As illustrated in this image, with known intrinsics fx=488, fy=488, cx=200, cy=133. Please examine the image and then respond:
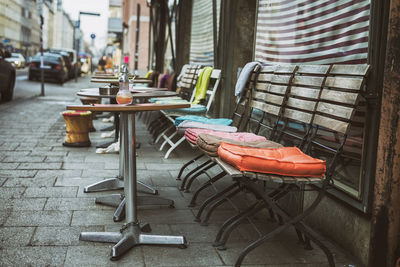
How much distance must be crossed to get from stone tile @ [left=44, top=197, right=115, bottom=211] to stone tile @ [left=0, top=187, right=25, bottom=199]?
327mm

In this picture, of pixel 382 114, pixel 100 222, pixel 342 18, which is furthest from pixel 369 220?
pixel 100 222

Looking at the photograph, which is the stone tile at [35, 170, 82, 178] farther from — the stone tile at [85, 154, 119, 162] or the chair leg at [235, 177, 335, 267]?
the chair leg at [235, 177, 335, 267]

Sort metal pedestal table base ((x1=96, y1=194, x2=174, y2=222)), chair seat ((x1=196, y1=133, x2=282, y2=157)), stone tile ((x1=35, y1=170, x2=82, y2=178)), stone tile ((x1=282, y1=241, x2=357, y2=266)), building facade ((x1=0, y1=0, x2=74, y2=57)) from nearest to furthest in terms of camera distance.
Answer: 1. stone tile ((x1=282, y1=241, x2=357, y2=266))
2. chair seat ((x1=196, y1=133, x2=282, y2=157))
3. metal pedestal table base ((x1=96, y1=194, x2=174, y2=222))
4. stone tile ((x1=35, y1=170, x2=82, y2=178))
5. building facade ((x1=0, y1=0, x2=74, y2=57))

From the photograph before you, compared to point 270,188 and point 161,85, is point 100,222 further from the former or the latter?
point 161,85

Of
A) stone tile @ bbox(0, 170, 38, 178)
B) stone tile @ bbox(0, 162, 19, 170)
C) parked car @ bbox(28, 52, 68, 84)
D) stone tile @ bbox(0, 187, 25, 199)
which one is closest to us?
stone tile @ bbox(0, 187, 25, 199)

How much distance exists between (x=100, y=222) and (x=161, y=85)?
5802 mm

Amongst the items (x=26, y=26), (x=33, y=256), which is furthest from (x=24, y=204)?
(x=26, y=26)

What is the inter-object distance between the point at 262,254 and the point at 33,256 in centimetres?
140

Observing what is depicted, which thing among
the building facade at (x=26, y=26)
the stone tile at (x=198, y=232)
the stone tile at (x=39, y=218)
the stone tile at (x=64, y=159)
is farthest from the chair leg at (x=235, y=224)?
the building facade at (x=26, y=26)

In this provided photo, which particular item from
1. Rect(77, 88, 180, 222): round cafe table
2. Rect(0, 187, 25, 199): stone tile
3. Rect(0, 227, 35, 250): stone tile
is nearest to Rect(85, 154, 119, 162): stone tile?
Rect(77, 88, 180, 222): round cafe table

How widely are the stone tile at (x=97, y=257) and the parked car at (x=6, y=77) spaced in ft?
32.5

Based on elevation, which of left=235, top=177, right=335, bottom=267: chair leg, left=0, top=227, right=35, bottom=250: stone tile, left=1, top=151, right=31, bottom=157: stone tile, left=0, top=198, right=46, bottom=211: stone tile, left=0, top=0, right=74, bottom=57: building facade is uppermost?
left=0, top=0, right=74, bottom=57: building facade

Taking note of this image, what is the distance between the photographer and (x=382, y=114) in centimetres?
274

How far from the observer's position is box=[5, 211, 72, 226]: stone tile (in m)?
3.48
